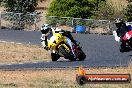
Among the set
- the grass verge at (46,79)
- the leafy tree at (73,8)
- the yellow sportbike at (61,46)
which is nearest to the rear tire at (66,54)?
the yellow sportbike at (61,46)

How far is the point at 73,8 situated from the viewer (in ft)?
182

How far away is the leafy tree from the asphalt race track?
7.64 m

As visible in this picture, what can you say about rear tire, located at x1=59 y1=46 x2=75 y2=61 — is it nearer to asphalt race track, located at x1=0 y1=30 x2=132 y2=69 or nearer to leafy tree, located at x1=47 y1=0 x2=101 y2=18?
asphalt race track, located at x1=0 y1=30 x2=132 y2=69

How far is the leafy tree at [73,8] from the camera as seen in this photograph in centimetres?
5491

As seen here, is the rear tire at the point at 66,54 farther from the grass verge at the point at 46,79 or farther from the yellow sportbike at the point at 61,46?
the grass verge at the point at 46,79

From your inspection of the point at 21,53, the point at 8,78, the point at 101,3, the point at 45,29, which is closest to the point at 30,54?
the point at 21,53

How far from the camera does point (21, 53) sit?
104 feet

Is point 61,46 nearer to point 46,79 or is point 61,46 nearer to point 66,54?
point 66,54

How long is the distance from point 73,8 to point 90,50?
2226 cm

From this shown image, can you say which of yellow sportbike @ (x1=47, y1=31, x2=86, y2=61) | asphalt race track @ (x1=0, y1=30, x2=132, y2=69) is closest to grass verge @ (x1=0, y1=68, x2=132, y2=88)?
asphalt race track @ (x1=0, y1=30, x2=132, y2=69)

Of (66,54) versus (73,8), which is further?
(73,8)

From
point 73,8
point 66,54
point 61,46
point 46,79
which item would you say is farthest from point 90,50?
point 73,8

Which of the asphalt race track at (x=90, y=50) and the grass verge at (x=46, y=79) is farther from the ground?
the grass verge at (x=46, y=79)

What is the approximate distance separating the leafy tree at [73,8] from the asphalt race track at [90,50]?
7.64m
